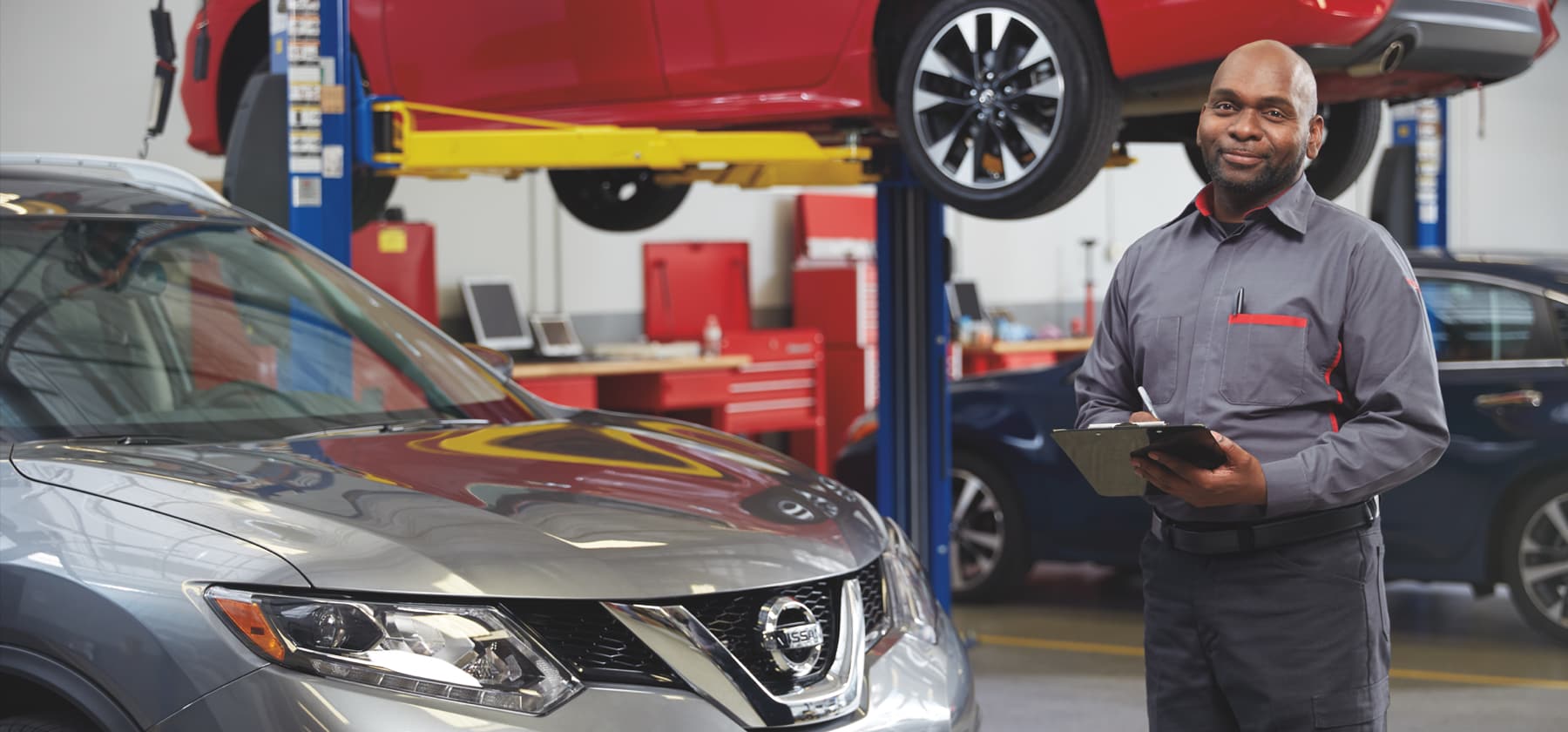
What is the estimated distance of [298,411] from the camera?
2648 millimetres

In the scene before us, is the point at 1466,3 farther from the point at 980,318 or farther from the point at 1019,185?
the point at 980,318

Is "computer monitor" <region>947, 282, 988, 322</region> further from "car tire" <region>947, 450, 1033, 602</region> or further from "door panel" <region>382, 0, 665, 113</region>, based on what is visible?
"door panel" <region>382, 0, 665, 113</region>

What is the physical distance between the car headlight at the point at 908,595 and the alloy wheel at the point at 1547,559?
128 inches

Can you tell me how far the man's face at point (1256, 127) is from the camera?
1.98m

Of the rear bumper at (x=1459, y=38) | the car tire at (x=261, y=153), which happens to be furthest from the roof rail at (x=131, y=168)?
the rear bumper at (x=1459, y=38)

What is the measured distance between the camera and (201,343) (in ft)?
9.01

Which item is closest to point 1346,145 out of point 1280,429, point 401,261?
point 1280,429

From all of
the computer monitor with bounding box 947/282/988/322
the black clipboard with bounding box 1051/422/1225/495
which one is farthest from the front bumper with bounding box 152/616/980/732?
the computer monitor with bounding box 947/282/988/322

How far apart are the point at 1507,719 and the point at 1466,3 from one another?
2076 millimetres

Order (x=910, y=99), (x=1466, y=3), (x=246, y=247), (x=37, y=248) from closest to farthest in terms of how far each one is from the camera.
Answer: (x=37, y=248)
(x=246, y=247)
(x=1466, y=3)
(x=910, y=99)

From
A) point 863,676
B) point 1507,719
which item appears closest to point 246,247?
point 863,676

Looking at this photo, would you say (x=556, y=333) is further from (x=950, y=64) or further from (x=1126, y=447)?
(x=1126, y=447)

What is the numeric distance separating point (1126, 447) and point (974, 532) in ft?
13.4

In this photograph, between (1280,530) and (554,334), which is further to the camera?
(554,334)
